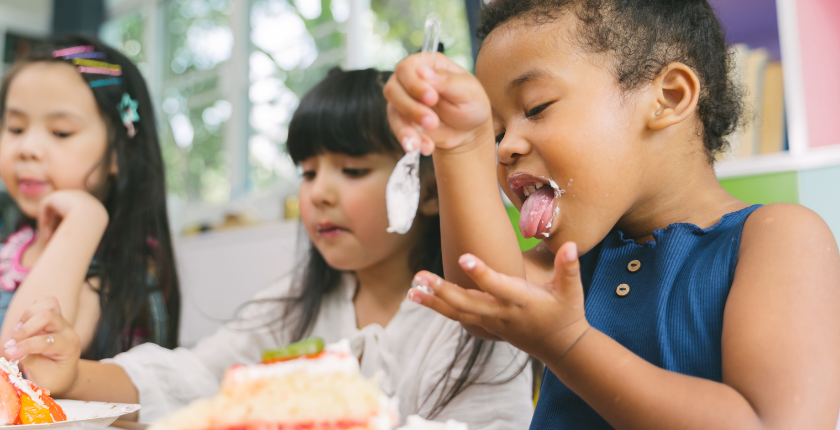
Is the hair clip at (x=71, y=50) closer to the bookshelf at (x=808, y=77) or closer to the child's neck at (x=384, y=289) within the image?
the child's neck at (x=384, y=289)

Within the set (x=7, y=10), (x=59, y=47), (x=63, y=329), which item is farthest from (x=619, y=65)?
(x=7, y=10)

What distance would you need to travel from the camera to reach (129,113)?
1.47 m

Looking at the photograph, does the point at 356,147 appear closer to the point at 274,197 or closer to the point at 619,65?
the point at 619,65

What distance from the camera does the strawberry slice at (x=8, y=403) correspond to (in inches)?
20.3

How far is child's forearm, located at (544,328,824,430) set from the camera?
1.69ft

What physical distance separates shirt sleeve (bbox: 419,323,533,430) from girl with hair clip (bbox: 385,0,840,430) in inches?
5.2

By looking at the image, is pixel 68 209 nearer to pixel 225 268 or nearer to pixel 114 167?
pixel 114 167

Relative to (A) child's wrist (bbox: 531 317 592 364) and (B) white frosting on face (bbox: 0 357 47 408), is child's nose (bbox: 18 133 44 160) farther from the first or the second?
(A) child's wrist (bbox: 531 317 592 364)

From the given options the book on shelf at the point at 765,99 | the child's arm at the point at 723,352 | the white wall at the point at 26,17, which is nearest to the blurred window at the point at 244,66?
the white wall at the point at 26,17

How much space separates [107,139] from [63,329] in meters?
0.69

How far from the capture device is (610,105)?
72 cm

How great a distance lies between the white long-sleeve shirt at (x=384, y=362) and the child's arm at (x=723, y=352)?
406 mm

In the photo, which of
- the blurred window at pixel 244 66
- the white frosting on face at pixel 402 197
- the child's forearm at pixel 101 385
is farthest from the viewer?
the blurred window at pixel 244 66

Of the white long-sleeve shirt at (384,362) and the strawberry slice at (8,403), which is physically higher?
the strawberry slice at (8,403)
